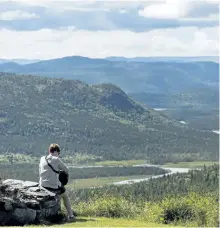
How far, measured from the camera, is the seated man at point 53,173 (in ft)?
110

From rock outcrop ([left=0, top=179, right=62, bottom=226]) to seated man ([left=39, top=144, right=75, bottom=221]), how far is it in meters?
0.37

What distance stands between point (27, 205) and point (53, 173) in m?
2.08

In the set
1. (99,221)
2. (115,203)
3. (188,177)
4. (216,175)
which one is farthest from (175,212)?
(188,177)

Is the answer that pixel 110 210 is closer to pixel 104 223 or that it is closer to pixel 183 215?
pixel 104 223

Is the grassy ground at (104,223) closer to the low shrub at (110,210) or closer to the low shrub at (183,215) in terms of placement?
the low shrub at (110,210)

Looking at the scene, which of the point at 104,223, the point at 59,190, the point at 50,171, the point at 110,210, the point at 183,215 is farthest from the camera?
the point at 183,215

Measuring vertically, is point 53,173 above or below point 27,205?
above

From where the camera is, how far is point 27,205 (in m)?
33.1

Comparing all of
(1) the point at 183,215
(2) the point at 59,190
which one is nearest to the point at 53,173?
(2) the point at 59,190

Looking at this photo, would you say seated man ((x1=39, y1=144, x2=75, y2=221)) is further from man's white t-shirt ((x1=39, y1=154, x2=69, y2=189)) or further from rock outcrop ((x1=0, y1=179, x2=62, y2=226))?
rock outcrop ((x1=0, y1=179, x2=62, y2=226))

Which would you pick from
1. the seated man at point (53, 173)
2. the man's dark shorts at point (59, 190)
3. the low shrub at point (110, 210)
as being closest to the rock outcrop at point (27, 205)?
the man's dark shorts at point (59, 190)

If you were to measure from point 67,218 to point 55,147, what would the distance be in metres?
3.84

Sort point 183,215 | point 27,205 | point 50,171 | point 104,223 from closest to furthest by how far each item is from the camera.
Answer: point 27,205, point 50,171, point 104,223, point 183,215

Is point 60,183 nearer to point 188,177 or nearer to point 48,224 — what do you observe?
point 48,224
